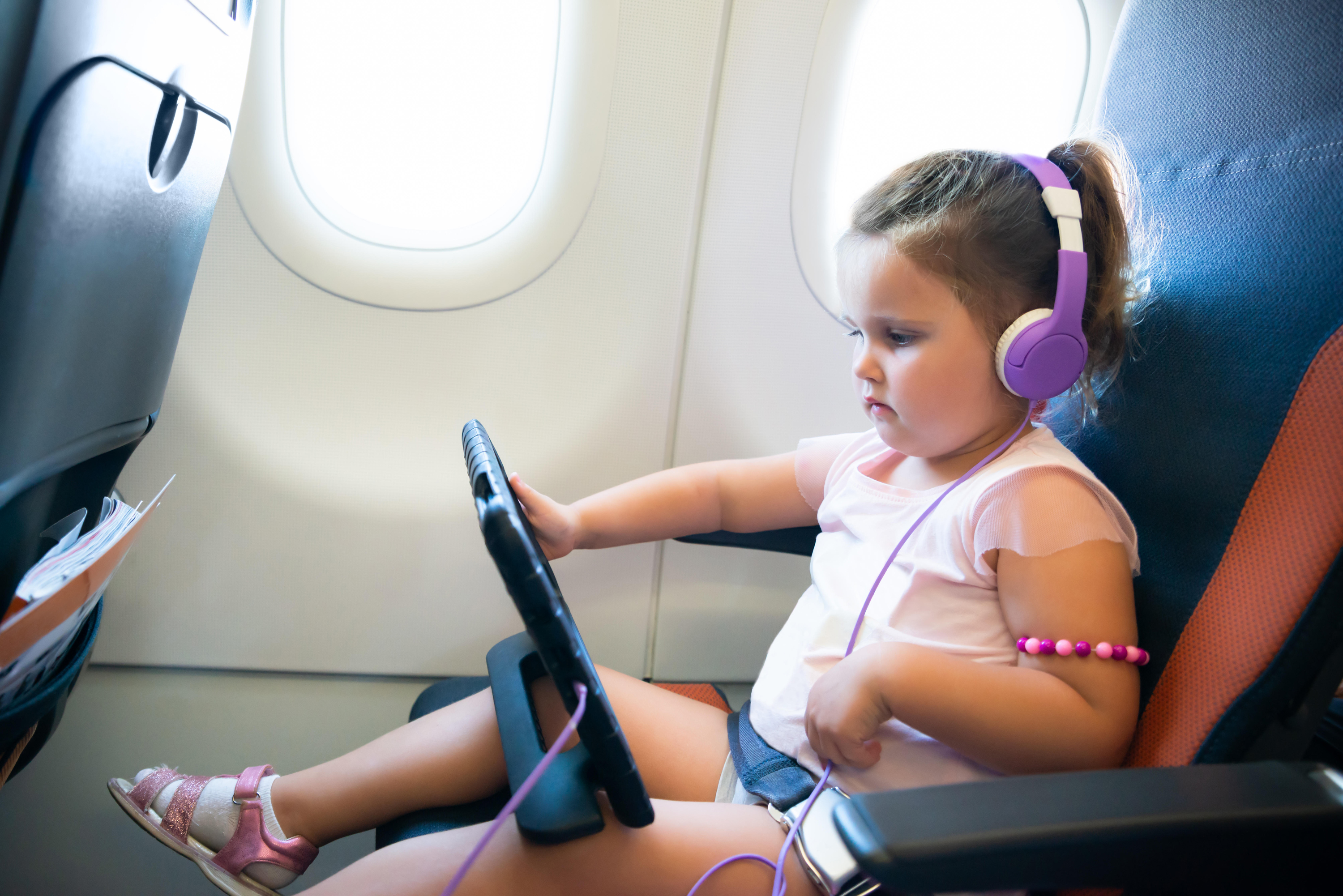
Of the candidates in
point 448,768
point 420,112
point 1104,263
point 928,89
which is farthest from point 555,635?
point 928,89

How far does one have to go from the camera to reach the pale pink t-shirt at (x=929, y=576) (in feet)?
2.55

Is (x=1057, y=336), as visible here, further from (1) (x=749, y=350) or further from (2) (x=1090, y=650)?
(1) (x=749, y=350)

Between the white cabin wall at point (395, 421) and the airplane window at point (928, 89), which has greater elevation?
the airplane window at point (928, 89)

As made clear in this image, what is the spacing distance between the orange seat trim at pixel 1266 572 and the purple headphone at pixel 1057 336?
6.0 inches

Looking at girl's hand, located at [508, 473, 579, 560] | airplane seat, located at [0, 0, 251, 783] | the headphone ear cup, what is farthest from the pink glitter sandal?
the headphone ear cup

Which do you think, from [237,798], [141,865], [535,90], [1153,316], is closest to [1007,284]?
[1153,316]

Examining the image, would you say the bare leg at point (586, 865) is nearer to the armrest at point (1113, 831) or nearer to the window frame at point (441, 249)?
the armrest at point (1113, 831)

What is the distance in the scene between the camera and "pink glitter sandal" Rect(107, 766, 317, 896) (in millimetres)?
885

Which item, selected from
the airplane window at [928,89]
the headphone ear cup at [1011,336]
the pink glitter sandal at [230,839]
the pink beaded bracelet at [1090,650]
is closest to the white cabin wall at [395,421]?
the airplane window at [928,89]

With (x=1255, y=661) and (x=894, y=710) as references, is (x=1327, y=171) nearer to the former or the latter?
(x=1255, y=661)

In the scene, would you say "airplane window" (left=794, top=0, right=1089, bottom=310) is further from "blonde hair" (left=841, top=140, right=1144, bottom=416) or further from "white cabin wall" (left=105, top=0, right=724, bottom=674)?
"blonde hair" (left=841, top=140, right=1144, bottom=416)

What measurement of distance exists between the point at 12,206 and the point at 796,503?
0.87 m

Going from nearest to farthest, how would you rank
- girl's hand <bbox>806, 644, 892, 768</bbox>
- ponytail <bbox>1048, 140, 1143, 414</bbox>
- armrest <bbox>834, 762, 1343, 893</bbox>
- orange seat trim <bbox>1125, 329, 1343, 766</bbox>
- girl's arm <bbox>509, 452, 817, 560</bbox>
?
armrest <bbox>834, 762, 1343, 893</bbox>, orange seat trim <bbox>1125, 329, 1343, 766</bbox>, girl's hand <bbox>806, 644, 892, 768</bbox>, ponytail <bbox>1048, 140, 1143, 414</bbox>, girl's arm <bbox>509, 452, 817, 560</bbox>

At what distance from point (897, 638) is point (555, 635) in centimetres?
44
